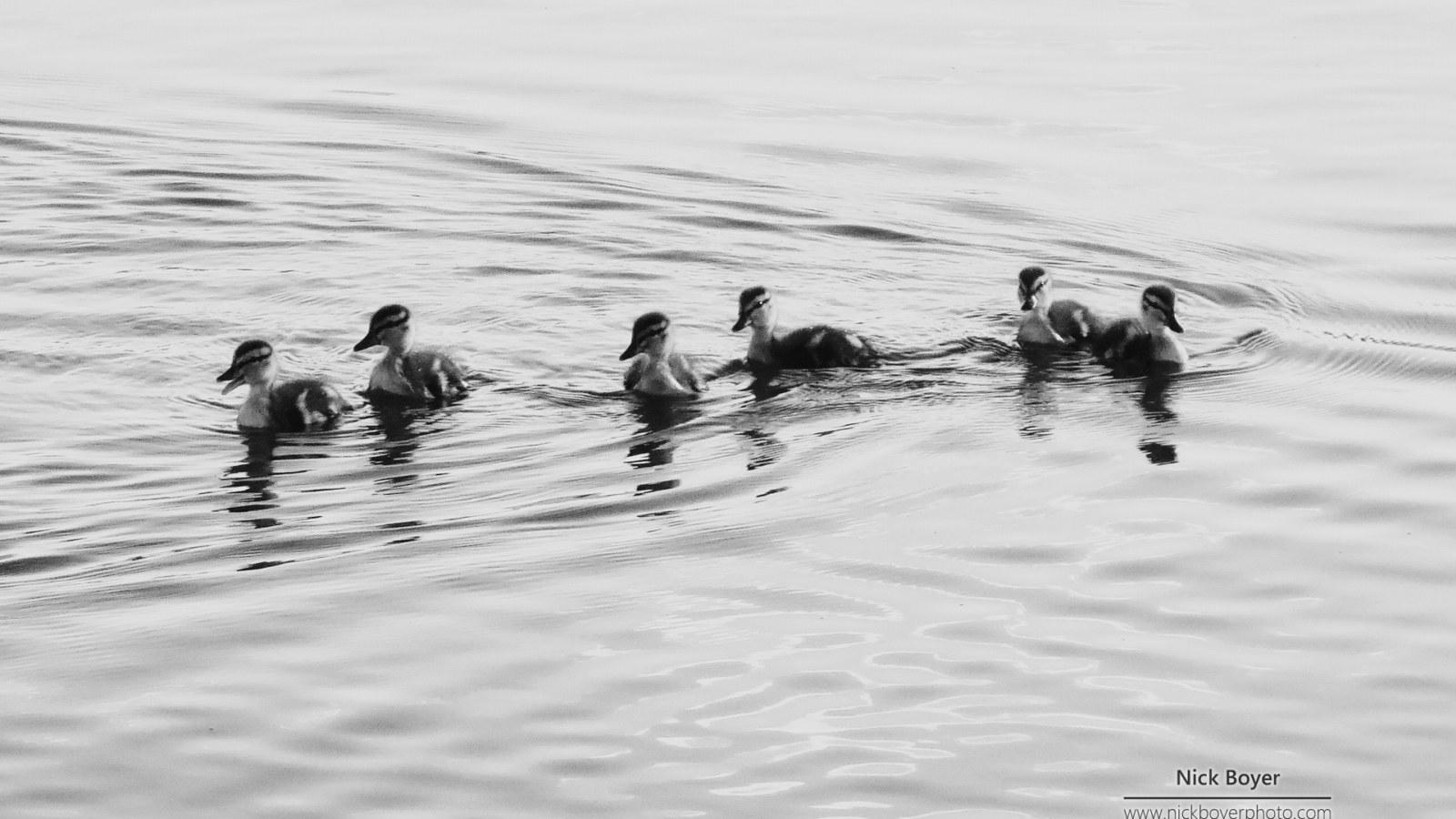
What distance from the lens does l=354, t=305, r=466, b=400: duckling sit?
25.2 feet

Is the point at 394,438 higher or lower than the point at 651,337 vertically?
lower

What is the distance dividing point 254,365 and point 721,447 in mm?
1797

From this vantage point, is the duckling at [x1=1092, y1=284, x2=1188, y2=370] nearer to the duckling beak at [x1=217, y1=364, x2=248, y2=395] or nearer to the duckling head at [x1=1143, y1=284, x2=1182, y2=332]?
the duckling head at [x1=1143, y1=284, x2=1182, y2=332]

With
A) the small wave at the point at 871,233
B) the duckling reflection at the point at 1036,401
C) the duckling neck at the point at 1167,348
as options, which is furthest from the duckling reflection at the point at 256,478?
the small wave at the point at 871,233

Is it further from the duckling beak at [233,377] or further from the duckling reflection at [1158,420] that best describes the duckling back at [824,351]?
the duckling beak at [233,377]

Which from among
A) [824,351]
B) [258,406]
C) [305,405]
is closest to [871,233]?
[824,351]

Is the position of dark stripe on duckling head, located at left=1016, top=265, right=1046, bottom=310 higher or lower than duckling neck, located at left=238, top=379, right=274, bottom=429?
higher

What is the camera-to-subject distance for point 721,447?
722 cm

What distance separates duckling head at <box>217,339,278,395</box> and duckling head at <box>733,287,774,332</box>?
1965 millimetres

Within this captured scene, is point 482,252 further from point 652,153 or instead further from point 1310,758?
point 1310,758

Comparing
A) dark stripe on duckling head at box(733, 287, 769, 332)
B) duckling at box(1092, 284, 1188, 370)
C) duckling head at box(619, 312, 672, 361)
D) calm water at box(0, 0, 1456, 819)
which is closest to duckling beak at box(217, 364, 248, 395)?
calm water at box(0, 0, 1456, 819)

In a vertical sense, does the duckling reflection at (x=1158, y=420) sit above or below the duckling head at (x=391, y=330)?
below

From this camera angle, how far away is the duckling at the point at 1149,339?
8.18m

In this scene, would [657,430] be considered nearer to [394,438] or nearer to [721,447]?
[721,447]
